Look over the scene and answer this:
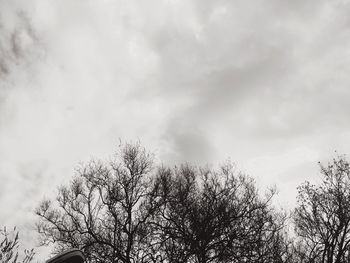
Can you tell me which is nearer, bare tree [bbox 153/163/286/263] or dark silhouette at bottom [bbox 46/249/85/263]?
dark silhouette at bottom [bbox 46/249/85/263]

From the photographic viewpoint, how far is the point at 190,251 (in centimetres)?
2152

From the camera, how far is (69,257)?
3.45 metres

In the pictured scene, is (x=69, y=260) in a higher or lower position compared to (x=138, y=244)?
lower

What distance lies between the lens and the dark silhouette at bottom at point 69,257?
10.9ft

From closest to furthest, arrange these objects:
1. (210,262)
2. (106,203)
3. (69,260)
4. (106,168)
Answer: (69,260) → (210,262) → (106,203) → (106,168)

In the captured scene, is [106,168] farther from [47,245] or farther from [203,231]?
[203,231]

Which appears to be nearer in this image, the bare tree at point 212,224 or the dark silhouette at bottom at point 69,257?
the dark silhouette at bottom at point 69,257

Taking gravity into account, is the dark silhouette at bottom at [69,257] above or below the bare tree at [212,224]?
below

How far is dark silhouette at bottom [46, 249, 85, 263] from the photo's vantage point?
333 centimetres

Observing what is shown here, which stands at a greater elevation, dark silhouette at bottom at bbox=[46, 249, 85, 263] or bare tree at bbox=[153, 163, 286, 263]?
bare tree at bbox=[153, 163, 286, 263]

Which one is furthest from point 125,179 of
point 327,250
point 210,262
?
point 327,250

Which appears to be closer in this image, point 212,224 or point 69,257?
point 69,257

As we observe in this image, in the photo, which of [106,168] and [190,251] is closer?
[190,251]

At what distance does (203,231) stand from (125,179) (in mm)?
7426
